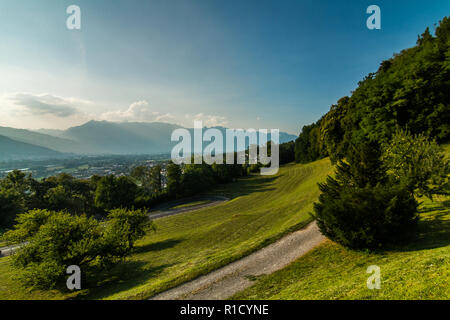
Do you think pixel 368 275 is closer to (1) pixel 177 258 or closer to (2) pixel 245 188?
(1) pixel 177 258

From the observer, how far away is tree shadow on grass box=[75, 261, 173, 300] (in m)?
12.5

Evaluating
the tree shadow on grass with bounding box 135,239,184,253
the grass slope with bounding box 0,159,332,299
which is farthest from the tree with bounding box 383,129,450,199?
the tree shadow on grass with bounding box 135,239,184,253

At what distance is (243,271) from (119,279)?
1055 centimetres

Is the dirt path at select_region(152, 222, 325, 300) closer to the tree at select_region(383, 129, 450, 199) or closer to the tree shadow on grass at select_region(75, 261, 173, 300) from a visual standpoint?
the tree shadow on grass at select_region(75, 261, 173, 300)

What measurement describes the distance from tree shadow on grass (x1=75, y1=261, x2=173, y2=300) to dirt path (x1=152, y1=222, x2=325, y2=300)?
491cm

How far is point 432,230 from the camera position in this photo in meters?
10.8

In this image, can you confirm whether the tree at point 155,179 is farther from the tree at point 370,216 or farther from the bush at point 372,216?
the bush at point 372,216

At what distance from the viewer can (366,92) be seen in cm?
3269

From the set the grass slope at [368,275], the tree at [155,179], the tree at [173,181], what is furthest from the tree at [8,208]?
the grass slope at [368,275]

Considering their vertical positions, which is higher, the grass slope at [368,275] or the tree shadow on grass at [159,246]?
the grass slope at [368,275]

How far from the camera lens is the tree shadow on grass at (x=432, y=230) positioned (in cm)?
938

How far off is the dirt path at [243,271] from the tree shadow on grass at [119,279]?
193 inches
